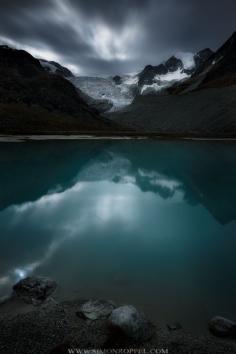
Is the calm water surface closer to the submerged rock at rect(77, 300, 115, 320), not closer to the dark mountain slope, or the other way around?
the submerged rock at rect(77, 300, 115, 320)

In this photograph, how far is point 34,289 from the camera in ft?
31.7

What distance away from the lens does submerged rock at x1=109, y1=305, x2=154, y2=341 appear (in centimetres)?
768

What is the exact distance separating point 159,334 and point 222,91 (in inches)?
6657

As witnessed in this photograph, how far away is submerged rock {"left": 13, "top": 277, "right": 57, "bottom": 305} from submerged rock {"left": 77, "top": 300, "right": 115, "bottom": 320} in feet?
4.83

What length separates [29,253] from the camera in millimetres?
13078

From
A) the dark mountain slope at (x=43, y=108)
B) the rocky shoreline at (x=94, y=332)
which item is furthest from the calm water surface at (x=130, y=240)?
the dark mountain slope at (x=43, y=108)

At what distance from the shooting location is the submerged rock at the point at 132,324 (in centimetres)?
768

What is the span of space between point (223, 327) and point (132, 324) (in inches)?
96.5

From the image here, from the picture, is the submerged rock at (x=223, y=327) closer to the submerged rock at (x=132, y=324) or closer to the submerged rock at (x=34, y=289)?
the submerged rock at (x=132, y=324)

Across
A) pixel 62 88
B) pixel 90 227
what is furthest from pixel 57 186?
pixel 62 88

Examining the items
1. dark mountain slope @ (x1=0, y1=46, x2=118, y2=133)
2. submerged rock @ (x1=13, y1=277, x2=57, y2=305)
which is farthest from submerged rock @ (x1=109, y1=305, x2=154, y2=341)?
dark mountain slope @ (x1=0, y1=46, x2=118, y2=133)

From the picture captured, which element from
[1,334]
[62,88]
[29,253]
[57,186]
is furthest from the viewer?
[62,88]

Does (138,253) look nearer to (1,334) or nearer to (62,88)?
(1,334)

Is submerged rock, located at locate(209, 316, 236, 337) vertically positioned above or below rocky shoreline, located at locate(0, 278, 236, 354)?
above
